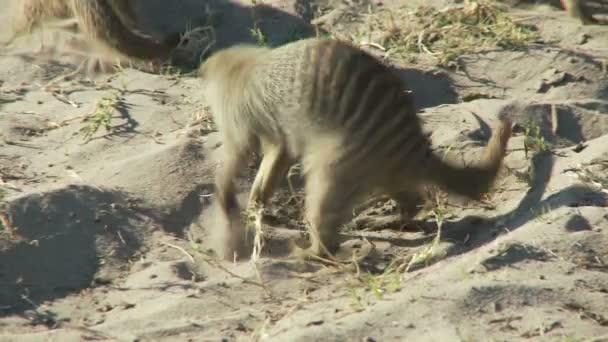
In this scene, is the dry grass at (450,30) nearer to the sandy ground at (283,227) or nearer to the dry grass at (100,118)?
the sandy ground at (283,227)

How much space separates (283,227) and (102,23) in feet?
5.77

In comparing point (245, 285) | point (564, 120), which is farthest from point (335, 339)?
point (564, 120)

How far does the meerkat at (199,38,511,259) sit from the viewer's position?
3551 mm

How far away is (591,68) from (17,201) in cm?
261

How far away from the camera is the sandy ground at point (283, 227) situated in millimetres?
3039

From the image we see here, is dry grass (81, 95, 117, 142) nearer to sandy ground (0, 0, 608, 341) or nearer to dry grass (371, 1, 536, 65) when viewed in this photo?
sandy ground (0, 0, 608, 341)

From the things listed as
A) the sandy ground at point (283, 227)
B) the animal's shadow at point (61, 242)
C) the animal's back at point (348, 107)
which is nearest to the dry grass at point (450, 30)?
the sandy ground at point (283, 227)

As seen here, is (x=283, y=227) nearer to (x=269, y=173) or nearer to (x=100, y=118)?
(x=269, y=173)

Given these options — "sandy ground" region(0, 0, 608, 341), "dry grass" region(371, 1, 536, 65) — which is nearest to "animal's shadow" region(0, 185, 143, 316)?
"sandy ground" region(0, 0, 608, 341)

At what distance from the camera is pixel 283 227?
4.03 metres

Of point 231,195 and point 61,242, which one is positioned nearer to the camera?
point 61,242

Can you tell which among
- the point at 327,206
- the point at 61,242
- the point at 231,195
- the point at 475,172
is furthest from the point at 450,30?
the point at 61,242

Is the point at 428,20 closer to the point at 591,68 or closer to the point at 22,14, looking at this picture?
the point at 591,68

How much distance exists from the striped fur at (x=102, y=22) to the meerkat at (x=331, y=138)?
4.23 feet
